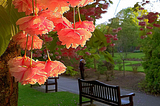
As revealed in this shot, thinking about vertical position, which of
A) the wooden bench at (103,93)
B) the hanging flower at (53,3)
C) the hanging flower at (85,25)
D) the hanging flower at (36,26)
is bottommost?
the wooden bench at (103,93)

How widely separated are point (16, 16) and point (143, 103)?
643 cm

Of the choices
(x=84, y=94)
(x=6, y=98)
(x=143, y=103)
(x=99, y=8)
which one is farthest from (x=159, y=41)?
(x=6, y=98)

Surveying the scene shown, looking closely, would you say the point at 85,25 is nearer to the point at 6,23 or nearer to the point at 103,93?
the point at 6,23

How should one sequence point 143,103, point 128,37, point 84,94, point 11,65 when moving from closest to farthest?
1. point 11,65
2. point 84,94
3. point 143,103
4. point 128,37

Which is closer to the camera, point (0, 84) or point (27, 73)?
point (27, 73)

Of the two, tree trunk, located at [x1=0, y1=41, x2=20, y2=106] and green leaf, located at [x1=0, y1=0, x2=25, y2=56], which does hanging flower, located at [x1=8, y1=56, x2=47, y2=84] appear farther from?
tree trunk, located at [x1=0, y1=41, x2=20, y2=106]

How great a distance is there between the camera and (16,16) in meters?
0.56

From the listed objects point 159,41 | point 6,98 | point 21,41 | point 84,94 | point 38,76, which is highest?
point 159,41

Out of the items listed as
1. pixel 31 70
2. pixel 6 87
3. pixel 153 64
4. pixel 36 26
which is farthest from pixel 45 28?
pixel 153 64

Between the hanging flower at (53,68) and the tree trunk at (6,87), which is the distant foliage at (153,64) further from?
the hanging flower at (53,68)

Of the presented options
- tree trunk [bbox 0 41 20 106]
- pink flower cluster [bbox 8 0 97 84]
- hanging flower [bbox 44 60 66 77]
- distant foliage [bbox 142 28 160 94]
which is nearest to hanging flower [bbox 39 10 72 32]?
pink flower cluster [bbox 8 0 97 84]

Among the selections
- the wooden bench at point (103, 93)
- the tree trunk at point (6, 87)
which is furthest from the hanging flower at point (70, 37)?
the wooden bench at point (103, 93)

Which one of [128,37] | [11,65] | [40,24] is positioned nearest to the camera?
[40,24]

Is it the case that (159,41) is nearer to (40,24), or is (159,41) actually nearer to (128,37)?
(128,37)
